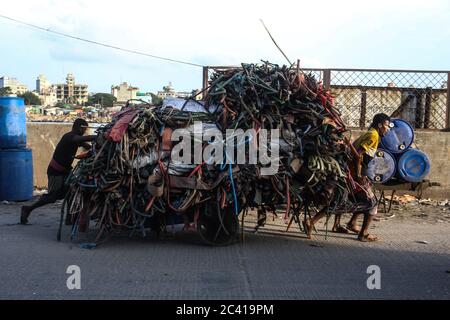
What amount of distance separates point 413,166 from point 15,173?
656cm

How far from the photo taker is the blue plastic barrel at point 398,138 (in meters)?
8.67

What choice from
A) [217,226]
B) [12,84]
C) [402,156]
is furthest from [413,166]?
[12,84]

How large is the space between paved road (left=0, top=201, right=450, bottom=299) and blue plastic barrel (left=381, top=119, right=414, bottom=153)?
154 centimetres

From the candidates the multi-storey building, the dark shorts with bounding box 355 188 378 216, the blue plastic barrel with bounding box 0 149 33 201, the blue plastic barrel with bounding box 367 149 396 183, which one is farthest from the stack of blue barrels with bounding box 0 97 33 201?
the multi-storey building

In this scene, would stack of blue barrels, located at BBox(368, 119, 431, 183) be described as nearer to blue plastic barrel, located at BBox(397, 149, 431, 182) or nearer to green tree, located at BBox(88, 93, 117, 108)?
blue plastic barrel, located at BBox(397, 149, 431, 182)

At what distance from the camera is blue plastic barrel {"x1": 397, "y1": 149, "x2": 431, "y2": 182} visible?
8.64 meters

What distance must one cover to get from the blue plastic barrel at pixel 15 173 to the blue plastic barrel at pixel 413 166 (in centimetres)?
619

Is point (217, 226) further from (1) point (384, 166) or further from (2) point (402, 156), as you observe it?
(2) point (402, 156)

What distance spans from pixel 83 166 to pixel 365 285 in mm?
3420

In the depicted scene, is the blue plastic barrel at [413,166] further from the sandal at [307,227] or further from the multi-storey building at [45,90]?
the multi-storey building at [45,90]

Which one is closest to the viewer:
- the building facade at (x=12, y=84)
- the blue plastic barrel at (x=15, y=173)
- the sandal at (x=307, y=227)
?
the sandal at (x=307, y=227)

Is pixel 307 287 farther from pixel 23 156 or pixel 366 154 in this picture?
pixel 23 156

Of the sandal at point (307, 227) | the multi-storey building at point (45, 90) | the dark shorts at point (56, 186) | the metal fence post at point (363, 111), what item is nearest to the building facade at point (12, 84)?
the multi-storey building at point (45, 90)
